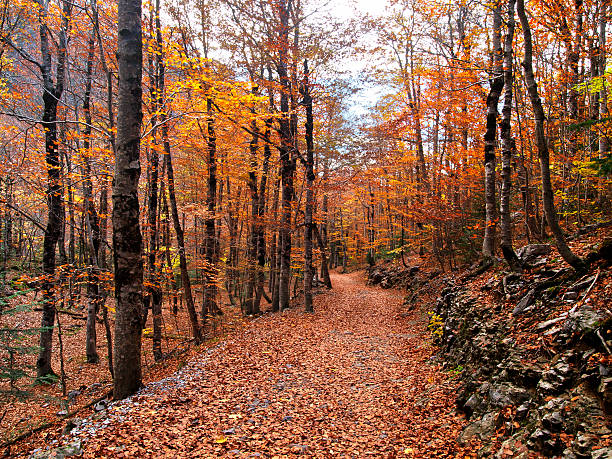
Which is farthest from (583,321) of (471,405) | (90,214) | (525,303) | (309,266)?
(90,214)

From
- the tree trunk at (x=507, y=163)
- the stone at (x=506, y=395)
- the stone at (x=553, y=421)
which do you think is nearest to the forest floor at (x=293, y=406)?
the stone at (x=506, y=395)

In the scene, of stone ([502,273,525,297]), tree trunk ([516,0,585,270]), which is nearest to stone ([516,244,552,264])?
stone ([502,273,525,297])

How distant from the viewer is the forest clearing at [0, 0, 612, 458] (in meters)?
4.25

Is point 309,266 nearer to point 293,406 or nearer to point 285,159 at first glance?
point 285,159

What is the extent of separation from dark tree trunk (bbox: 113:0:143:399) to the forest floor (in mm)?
723

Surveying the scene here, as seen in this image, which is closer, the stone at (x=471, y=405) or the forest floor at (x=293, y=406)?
the forest floor at (x=293, y=406)

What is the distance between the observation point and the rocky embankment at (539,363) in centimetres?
300

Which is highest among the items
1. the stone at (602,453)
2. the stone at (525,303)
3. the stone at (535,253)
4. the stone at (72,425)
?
the stone at (535,253)

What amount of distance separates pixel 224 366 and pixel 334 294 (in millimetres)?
11902

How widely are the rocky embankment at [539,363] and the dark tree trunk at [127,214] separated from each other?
5.35m

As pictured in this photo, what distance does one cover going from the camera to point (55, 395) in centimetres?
909

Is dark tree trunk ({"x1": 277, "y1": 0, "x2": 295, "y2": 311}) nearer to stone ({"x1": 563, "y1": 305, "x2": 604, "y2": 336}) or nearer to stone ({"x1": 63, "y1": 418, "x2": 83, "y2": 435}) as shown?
stone ({"x1": 63, "y1": 418, "x2": 83, "y2": 435})

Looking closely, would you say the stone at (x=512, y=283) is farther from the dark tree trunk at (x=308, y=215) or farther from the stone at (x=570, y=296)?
the dark tree trunk at (x=308, y=215)

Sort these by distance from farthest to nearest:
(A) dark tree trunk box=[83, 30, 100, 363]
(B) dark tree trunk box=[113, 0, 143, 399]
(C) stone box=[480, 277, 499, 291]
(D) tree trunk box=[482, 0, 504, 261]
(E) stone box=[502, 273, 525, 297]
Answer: (A) dark tree trunk box=[83, 30, 100, 363]
(D) tree trunk box=[482, 0, 504, 261]
(C) stone box=[480, 277, 499, 291]
(E) stone box=[502, 273, 525, 297]
(B) dark tree trunk box=[113, 0, 143, 399]
